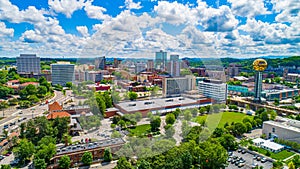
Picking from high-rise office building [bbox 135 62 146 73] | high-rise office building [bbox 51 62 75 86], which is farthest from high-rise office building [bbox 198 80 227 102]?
high-rise office building [bbox 51 62 75 86]

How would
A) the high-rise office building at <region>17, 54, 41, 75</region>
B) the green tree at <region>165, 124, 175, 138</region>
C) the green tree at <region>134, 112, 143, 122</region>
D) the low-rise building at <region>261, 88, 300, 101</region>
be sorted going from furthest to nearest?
the high-rise office building at <region>17, 54, 41, 75</region> → the low-rise building at <region>261, 88, 300, 101</region> → the green tree at <region>134, 112, 143, 122</region> → the green tree at <region>165, 124, 175, 138</region>

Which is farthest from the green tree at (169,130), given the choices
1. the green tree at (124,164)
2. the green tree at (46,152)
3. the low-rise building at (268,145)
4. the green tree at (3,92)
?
the green tree at (3,92)

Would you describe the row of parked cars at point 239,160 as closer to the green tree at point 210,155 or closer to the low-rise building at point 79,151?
the green tree at point 210,155

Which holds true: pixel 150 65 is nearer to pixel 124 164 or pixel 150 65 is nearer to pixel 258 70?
pixel 124 164

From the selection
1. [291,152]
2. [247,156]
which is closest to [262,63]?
[291,152]

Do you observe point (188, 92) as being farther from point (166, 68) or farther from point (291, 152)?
point (291, 152)

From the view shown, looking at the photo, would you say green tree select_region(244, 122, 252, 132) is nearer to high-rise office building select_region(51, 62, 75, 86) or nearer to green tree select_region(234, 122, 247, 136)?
green tree select_region(234, 122, 247, 136)
